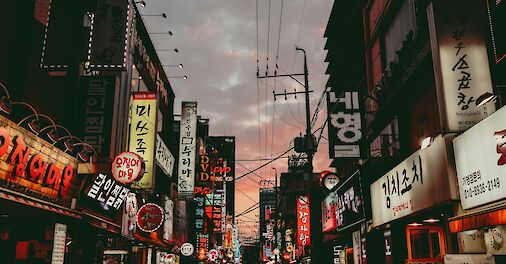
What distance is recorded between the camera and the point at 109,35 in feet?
49.1

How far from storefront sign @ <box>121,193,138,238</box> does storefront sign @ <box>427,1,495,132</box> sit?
13589mm

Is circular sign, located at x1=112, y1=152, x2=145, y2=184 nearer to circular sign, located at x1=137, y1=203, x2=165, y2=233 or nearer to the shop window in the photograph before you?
circular sign, located at x1=137, y1=203, x2=165, y2=233

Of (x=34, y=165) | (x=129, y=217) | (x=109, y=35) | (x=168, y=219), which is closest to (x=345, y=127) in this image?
(x=109, y=35)

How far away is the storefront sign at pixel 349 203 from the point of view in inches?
663

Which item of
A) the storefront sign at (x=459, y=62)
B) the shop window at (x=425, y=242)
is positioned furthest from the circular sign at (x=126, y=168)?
the storefront sign at (x=459, y=62)

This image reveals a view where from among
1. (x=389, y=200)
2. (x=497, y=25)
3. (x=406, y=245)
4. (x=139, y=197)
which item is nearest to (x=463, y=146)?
(x=497, y=25)

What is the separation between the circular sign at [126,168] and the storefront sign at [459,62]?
10422 mm

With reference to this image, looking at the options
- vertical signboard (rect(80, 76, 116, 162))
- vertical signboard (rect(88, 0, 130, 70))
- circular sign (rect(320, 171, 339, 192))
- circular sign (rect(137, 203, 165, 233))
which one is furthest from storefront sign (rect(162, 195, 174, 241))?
vertical signboard (rect(88, 0, 130, 70))

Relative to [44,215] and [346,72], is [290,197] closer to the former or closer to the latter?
[346,72]

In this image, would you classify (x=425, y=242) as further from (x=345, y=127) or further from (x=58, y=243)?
(x=58, y=243)

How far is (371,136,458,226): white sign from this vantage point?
29.7 feet

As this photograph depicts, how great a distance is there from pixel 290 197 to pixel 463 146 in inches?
2587

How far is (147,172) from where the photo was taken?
64.7 ft

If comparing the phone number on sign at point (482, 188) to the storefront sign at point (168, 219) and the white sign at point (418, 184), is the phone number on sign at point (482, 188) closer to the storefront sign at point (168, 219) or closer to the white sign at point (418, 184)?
the white sign at point (418, 184)
